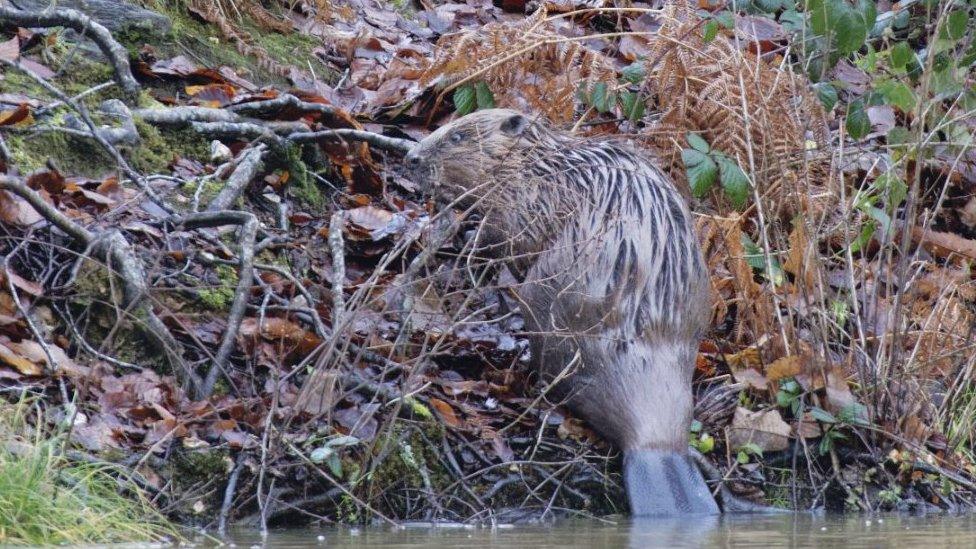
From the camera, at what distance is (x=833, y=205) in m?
5.39

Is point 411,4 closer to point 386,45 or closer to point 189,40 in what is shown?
point 386,45

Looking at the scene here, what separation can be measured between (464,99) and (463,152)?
68 cm

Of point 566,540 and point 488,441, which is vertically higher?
point 566,540

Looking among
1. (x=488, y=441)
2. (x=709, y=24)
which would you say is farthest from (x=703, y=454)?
(x=709, y=24)

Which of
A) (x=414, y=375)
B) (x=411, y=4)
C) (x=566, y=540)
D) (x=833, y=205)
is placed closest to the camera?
(x=566, y=540)

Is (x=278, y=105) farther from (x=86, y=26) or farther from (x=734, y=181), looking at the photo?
(x=734, y=181)

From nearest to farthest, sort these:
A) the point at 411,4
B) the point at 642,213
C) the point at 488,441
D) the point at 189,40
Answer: the point at 488,441 < the point at 642,213 < the point at 189,40 < the point at 411,4

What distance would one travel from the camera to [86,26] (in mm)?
5273

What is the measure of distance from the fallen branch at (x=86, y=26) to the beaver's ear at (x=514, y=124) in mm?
1615

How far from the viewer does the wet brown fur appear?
427 cm

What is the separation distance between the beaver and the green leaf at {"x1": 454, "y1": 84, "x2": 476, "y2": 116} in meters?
0.84

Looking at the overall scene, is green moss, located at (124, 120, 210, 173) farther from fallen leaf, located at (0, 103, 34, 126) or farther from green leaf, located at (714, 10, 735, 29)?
green leaf, located at (714, 10, 735, 29)

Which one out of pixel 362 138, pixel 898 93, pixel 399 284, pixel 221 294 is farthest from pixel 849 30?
pixel 221 294

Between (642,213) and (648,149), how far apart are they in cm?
128
